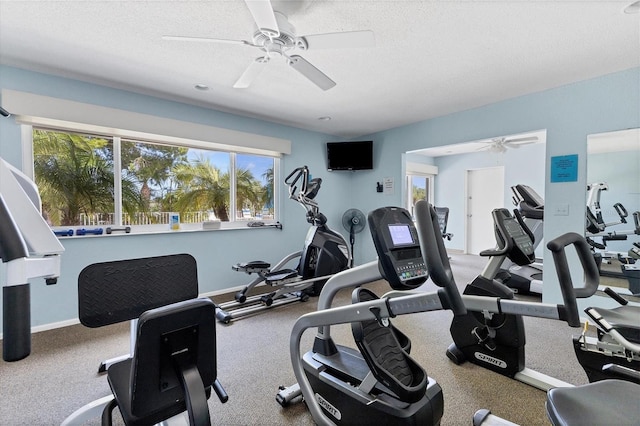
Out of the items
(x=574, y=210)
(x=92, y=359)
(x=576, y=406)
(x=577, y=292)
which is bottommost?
(x=92, y=359)

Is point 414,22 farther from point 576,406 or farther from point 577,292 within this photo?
point 576,406

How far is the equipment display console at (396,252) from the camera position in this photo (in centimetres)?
113

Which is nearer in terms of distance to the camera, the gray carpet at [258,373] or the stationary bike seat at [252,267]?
the gray carpet at [258,373]

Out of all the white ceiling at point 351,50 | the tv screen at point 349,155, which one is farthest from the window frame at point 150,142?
the tv screen at point 349,155

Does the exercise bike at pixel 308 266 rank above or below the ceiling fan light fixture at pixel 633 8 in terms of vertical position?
below

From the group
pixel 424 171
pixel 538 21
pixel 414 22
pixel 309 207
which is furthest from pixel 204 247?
pixel 424 171

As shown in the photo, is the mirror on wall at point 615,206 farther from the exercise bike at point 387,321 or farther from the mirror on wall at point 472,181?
the mirror on wall at point 472,181

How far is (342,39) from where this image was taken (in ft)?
5.79

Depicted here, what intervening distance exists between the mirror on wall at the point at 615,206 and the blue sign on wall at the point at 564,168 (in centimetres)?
11

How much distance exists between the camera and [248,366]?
217 centimetres

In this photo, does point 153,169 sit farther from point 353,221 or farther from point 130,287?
point 353,221

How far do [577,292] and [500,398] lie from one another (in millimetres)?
1162

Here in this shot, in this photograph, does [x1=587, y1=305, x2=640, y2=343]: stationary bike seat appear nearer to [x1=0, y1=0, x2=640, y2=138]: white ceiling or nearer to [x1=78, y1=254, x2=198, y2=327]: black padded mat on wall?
[x1=0, y1=0, x2=640, y2=138]: white ceiling

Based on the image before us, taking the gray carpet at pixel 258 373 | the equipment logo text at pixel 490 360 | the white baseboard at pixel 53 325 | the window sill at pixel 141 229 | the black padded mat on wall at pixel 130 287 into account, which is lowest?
the gray carpet at pixel 258 373
